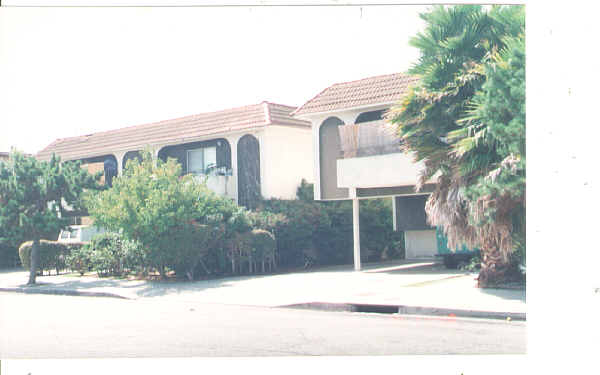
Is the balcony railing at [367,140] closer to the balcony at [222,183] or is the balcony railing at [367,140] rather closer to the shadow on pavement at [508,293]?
the balcony at [222,183]

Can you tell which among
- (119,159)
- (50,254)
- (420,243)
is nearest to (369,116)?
(420,243)

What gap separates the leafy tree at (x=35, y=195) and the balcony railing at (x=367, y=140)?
8.15 meters

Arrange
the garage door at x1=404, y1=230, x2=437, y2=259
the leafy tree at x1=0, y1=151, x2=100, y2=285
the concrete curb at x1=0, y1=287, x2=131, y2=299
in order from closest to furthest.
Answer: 1. the concrete curb at x1=0, y1=287, x2=131, y2=299
2. the leafy tree at x1=0, y1=151, x2=100, y2=285
3. the garage door at x1=404, y1=230, x2=437, y2=259

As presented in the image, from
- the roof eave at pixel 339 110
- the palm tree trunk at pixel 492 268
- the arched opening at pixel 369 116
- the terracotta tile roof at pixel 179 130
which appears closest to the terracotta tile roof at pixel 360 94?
the roof eave at pixel 339 110

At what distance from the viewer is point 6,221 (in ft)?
64.3

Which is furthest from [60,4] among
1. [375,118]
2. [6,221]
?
[375,118]

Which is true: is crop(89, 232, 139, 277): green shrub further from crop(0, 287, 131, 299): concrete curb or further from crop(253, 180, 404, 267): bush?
crop(253, 180, 404, 267): bush

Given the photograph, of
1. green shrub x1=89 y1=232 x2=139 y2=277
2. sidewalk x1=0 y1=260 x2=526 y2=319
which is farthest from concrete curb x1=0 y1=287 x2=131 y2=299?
green shrub x1=89 y1=232 x2=139 y2=277

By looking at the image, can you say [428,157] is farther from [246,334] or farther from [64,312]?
[64,312]

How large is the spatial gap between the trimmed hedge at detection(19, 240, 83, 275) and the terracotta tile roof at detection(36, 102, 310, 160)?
13.2ft

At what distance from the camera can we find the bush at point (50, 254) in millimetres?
22484

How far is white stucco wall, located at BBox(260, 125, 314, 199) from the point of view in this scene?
1013 inches
